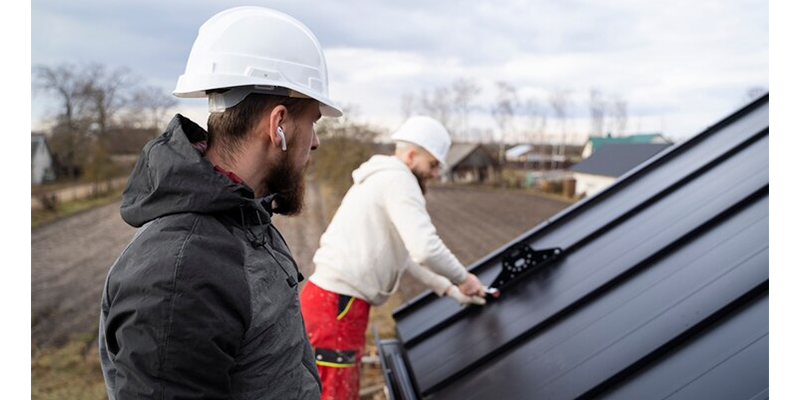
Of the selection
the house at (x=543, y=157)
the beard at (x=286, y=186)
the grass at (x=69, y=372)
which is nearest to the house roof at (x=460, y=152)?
the house at (x=543, y=157)

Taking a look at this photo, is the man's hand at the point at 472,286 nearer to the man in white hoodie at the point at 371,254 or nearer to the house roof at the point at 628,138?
→ the man in white hoodie at the point at 371,254

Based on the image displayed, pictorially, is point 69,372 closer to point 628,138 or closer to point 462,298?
point 462,298

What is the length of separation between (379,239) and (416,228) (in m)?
0.28

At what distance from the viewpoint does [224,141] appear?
1.70 meters

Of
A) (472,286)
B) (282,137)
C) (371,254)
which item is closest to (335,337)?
(371,254)

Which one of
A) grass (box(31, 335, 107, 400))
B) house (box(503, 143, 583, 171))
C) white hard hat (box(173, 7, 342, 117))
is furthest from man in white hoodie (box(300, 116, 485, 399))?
house (box(503, 143, 583, 171))

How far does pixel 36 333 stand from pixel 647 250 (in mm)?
12450

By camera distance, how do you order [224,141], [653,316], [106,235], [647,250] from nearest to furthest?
[224,141] < [653,316] < [647,250] < [106,235]

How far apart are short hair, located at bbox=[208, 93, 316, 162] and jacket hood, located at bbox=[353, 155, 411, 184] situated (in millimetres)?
1846

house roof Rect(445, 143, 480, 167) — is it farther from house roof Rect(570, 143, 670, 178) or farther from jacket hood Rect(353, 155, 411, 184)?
jacket hood Rect(353, 155, 411, 184)

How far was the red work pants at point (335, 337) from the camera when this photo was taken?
3.42 meters

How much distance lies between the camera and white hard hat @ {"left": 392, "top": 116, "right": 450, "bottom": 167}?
3.59 metres

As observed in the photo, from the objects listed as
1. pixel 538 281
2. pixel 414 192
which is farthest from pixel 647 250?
pixel 414 192

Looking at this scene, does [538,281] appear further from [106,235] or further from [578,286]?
[106,235]
